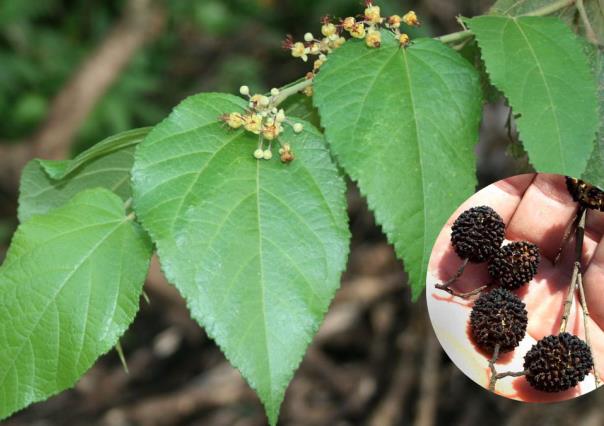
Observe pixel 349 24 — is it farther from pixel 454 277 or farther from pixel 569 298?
pixel 569 298

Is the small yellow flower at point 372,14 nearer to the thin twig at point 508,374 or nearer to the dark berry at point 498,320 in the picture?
the dark berry at point 498,320

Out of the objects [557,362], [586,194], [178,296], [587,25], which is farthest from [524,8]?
[178,296]

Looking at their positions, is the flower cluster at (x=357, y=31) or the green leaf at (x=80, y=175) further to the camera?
the green leaf at (x=80, y=175)

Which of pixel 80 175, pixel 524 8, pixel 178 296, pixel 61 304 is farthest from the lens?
pixel 178 296

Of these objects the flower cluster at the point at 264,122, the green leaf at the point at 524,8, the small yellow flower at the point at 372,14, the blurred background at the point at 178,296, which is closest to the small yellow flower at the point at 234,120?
the flower cluster at the point at 264,122

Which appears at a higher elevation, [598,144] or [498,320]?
[598,144]

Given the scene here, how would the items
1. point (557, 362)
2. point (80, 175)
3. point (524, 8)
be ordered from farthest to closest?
1. point (80, 175)
2. point (524, 8)
3. point (557, 362)
